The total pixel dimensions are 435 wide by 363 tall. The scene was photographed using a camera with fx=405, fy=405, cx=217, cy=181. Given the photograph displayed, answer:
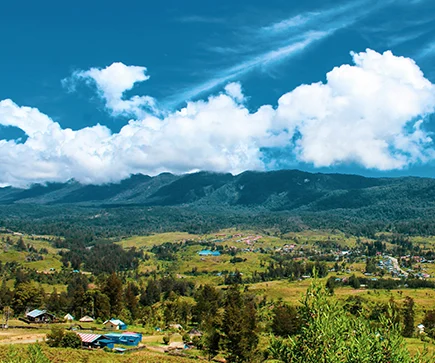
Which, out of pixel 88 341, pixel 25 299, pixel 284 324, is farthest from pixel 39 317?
pixel 284 324

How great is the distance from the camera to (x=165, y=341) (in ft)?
254

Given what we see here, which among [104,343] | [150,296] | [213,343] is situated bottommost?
[150,296]

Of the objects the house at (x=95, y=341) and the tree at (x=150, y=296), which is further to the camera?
the tree at (x=150, y=296)

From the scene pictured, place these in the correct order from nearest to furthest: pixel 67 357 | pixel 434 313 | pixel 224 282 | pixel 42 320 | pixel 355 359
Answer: pixel 355 359 → pixel 67 357 → pixel 42 320 → pixel 434 313 → pixel 224 282

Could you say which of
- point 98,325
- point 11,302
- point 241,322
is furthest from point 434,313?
point 11,302

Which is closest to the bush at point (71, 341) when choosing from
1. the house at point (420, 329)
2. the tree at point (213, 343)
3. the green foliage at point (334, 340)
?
the tree at point (213, 343)

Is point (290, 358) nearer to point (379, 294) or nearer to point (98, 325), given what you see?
point (98, 325)

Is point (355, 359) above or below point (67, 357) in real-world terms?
above

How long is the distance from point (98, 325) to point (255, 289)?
259ft

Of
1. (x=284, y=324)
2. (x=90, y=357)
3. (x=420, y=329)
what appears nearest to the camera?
(x=90, y=357)

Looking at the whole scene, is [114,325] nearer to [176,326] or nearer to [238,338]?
[176,326]

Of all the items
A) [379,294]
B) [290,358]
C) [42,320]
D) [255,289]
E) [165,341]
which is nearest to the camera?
[290,358]

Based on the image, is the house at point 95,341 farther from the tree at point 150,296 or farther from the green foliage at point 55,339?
the tree at point 150,296

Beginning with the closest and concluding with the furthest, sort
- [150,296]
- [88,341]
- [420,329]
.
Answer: [88,341] < [420,329] < [150,296]
